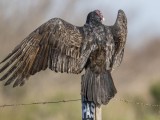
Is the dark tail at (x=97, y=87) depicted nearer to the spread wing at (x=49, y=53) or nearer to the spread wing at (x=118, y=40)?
the spread wing at (x=49, y=53)

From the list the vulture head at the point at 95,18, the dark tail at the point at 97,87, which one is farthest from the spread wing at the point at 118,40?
the dark tail at the point at 97,87

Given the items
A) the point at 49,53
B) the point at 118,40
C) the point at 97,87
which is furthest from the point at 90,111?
the point at 118,40

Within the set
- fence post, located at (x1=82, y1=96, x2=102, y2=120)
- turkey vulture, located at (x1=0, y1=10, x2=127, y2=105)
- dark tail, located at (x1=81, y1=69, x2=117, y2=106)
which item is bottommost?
fence post, located at (x1=82, y1=96, x2=102, y2=120)

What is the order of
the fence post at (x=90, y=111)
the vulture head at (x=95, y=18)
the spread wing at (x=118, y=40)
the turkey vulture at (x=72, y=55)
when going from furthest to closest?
the spread wing at (x=118, y=40), the vulture head at (x=95, y=18), the turkey vulture at (x=72, y=55), the fence post at (x=90, y=111)

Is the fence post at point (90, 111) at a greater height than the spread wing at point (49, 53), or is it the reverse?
the spread wing at point (49, 53)

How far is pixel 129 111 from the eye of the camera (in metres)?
19.6

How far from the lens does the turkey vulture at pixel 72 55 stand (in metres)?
9.55

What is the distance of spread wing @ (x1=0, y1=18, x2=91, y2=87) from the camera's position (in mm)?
9609

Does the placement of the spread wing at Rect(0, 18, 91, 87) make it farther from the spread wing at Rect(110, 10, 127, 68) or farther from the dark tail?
the spread wing at Rect(110, 10, 127, 68)

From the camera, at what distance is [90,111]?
9.20 metres

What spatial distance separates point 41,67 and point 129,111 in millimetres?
10105

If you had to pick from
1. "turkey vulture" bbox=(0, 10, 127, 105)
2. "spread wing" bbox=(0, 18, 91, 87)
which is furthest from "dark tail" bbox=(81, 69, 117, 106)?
"spread wing" bbox=(0, 18, 91, 87)

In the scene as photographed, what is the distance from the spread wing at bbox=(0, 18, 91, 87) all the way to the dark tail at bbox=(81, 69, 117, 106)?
143mm

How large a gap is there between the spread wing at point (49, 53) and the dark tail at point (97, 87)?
0.14 m
